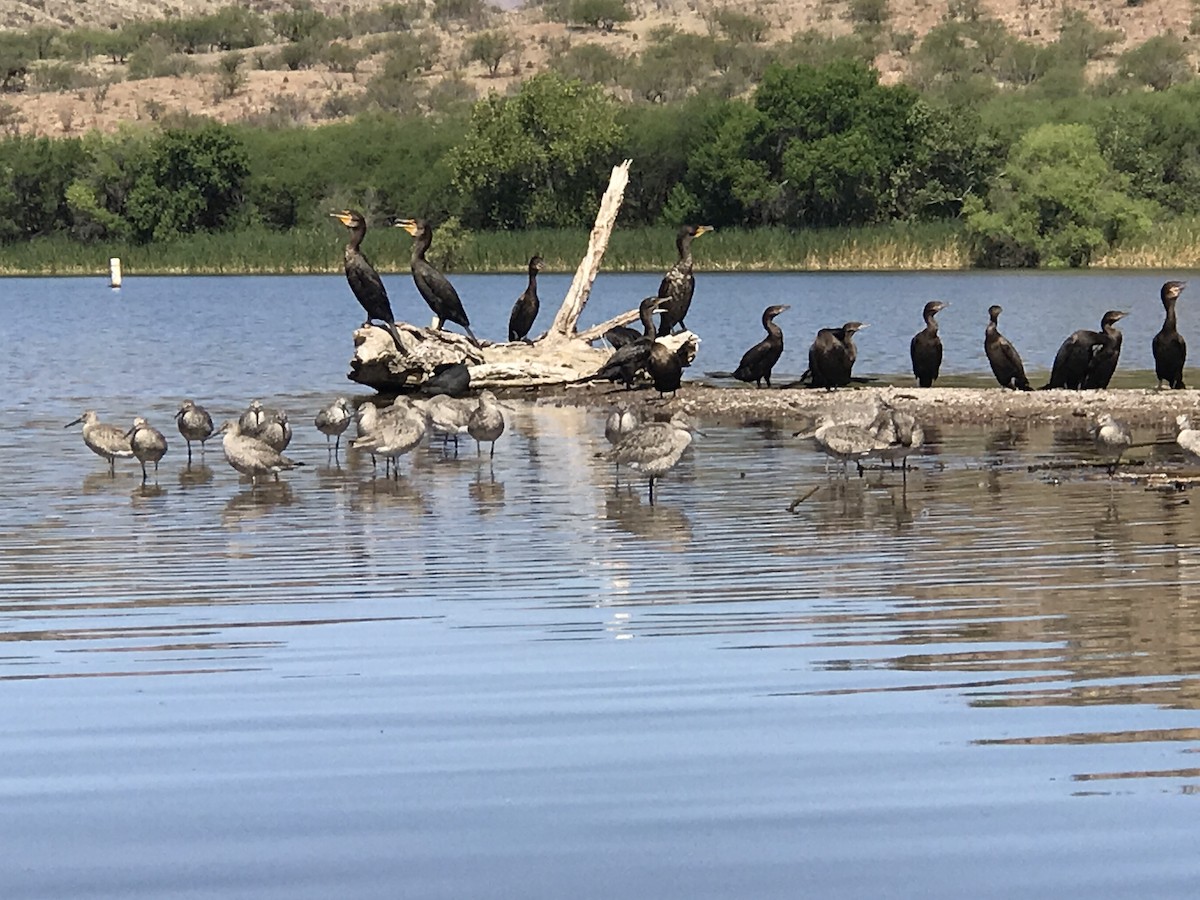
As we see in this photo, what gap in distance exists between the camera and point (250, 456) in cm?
1581

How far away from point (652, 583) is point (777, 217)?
210 ft

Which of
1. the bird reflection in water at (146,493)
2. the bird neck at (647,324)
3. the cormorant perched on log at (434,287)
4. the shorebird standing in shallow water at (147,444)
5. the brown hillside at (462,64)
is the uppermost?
the brown hillside at (462,64)

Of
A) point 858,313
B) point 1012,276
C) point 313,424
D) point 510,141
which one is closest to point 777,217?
point 510,141

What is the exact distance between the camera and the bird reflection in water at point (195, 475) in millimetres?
16609

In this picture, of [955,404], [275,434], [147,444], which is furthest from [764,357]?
[147,444]

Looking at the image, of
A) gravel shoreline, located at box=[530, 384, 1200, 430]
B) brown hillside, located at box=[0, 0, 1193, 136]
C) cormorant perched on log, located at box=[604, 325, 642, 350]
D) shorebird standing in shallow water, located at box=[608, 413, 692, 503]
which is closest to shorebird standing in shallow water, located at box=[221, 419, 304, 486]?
shorebird standing in shallow water, located at box=[608, 413, 692, 503]

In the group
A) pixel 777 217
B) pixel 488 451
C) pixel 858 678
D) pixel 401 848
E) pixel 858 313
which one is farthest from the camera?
pixel 777 217

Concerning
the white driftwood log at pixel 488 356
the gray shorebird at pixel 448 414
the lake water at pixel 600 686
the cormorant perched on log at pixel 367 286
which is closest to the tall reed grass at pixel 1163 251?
the white driftwood log at pixel 488 356

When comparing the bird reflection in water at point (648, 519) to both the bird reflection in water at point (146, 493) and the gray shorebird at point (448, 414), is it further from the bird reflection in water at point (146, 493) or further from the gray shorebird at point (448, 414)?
the gray shorebird at point (448, 414)

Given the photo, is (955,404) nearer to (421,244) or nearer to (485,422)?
(485,422)

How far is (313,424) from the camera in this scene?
22.2 metres

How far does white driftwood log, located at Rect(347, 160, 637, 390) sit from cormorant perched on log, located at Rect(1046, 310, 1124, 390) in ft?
18.2

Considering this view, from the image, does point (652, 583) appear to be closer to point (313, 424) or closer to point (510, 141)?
point (313, 424)

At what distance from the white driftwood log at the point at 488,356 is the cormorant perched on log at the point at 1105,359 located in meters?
5.84
